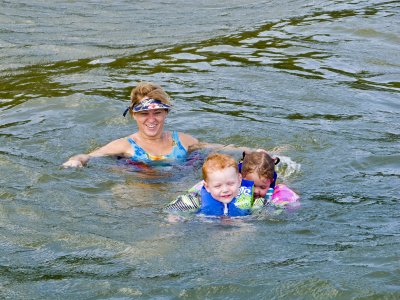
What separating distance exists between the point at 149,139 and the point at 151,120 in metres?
0.33

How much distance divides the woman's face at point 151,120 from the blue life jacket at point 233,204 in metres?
1.73

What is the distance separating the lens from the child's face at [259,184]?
805cm

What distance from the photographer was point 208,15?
712 inches

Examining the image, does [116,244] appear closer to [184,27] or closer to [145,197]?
[145,197]

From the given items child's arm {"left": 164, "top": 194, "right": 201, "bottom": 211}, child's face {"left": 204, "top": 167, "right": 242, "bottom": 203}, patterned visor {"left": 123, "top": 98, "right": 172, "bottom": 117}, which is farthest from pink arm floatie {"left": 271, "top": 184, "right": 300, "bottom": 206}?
patterned visor {"left": 123, "top": 98, "right": 172, "bottom": 117}

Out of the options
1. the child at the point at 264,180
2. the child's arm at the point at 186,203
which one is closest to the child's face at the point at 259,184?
the child at the point at 264,180

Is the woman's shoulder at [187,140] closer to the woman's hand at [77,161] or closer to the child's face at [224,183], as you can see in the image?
the woman's hand at [77,161]

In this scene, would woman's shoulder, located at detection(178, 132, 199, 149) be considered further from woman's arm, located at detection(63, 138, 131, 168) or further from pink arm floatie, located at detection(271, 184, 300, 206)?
pink arm floatie, located at detection(271, 184, 300, 206)

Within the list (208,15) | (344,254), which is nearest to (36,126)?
(344,254)

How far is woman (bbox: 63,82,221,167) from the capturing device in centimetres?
927

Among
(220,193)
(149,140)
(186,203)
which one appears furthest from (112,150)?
(220,193)

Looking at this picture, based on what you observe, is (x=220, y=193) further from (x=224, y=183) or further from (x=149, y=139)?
(x=149, y=139)

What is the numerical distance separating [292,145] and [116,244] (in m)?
3.58

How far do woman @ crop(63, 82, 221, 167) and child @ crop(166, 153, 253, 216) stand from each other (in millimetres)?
1587
